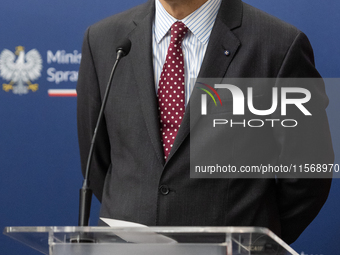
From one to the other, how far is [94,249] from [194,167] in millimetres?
614

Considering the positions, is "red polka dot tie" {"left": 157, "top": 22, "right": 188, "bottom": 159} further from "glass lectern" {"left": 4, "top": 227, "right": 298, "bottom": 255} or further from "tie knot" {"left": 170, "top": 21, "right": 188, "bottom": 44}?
"glass lectern" {"left": 4, "top": 227, "right": 298, "bottom": 255}

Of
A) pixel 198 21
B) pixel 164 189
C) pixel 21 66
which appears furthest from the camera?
pixel 21 66

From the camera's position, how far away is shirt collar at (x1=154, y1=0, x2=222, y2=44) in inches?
62.8

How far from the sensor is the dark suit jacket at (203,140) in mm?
1505

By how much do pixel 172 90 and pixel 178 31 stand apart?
0.64ft

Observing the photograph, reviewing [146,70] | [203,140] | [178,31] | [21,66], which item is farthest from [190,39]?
[21,66]

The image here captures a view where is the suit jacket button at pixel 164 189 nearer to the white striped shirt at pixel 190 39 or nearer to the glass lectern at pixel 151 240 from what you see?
→ the white striped shirt at pixel 190 39

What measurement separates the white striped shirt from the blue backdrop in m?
0.91

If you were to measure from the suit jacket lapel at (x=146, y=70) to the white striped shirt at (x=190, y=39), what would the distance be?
0.11ft

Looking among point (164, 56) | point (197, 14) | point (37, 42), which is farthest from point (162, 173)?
point (37, 42)

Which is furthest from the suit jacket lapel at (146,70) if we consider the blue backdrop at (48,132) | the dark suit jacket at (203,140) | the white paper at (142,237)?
the blue backdrop at (48,132)

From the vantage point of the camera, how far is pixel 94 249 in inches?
35.8

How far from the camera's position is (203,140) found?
1.51 meters

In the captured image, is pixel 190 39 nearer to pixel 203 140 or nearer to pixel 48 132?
pixel 203 140
